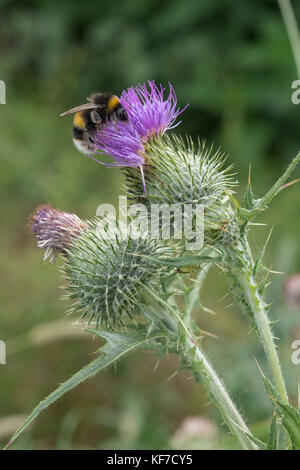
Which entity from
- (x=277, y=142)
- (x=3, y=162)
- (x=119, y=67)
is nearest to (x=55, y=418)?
(x=3, y=162)

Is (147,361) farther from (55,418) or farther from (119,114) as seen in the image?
(119,114)

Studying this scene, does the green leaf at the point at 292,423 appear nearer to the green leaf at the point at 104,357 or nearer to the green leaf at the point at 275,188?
the green leaf at the point at 104,357

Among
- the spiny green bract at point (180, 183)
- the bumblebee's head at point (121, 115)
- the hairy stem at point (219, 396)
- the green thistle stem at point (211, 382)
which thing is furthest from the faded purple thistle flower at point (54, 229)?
the hairy stem at point (219, 396)

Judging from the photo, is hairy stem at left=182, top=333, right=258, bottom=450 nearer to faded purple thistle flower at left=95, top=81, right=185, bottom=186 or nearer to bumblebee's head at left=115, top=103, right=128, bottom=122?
faded purple thistle flower at left=95, top=81, right=185, bottom=186

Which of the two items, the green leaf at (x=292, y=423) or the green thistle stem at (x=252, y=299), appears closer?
the green leaf at (x=292, y=423)

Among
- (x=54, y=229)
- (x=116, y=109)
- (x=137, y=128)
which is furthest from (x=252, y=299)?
(x=116, y=109)

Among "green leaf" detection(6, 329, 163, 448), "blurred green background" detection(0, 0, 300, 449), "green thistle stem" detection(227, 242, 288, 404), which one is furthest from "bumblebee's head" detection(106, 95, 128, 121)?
"blurred green background" detection(0, 0, 300, 449)
